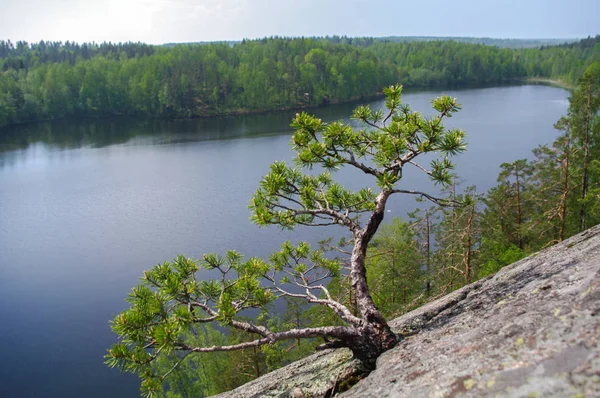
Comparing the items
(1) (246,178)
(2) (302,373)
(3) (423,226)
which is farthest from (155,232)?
(2) (302,373)

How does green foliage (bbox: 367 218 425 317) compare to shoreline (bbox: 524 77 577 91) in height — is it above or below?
below

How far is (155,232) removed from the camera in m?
34.7

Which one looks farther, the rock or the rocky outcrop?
the rock

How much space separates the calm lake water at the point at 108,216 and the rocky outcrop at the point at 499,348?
20.1m

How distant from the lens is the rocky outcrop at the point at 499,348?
9.95 feet

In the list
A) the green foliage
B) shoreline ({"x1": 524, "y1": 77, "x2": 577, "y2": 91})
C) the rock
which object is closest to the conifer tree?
the rock

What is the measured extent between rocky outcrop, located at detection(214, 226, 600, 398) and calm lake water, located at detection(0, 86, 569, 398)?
20077mm

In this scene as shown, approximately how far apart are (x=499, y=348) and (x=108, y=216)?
38.6 meters

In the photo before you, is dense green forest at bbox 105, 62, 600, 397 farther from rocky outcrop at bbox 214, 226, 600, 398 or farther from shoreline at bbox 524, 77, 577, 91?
shoreline at bbox 524, 77, 577, 91

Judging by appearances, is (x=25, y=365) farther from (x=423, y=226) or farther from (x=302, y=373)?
(x=302, y=373)

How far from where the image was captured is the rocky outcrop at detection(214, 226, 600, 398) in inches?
119

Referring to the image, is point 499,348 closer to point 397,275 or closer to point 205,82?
point 397,275

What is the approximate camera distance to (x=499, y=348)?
11.6 feet

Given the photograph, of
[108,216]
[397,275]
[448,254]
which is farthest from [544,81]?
[448,254]
